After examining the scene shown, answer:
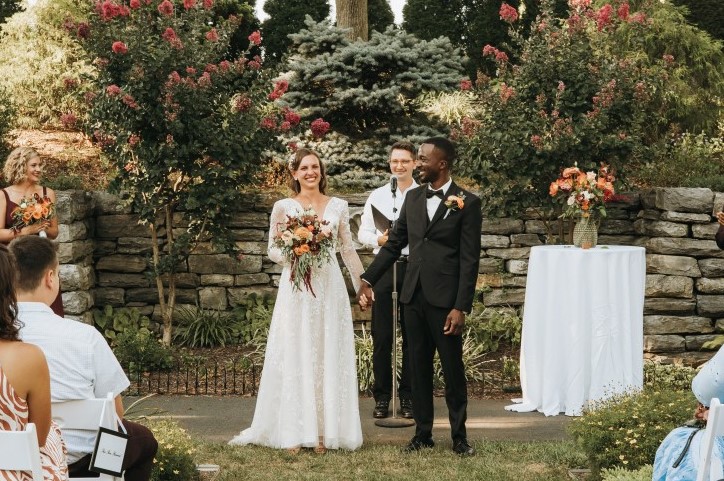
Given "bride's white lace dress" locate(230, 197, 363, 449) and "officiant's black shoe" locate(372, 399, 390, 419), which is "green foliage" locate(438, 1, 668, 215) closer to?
"officiant's black shoe" locate(372, 399, 390, 419)

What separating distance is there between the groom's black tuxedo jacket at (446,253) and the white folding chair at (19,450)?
362cm

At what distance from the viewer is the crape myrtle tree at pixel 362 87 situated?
11.2 m

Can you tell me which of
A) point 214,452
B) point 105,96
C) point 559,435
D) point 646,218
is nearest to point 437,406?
point 559,435

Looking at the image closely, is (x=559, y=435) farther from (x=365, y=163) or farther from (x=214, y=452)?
(x=365, y=163)

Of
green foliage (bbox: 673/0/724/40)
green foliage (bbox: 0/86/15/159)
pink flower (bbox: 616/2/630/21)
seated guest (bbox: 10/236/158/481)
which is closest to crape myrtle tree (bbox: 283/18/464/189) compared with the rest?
pink flower (bbox: 616/2/630/21)

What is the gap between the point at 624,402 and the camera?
5910mm

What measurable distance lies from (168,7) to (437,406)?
4.27m

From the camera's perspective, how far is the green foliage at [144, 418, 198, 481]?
543 cm

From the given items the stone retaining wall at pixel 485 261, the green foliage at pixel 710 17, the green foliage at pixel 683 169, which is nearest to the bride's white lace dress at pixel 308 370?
the stone retaining wall at pixel 485 261

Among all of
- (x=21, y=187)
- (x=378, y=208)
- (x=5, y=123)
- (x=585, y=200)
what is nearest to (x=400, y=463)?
(x=378, y=208)

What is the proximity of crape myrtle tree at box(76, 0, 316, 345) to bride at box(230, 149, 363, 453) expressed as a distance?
8.97 ft

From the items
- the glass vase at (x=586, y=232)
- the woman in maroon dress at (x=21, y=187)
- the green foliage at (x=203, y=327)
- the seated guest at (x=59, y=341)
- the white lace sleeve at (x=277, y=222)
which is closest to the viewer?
the seated guest at (x=59, y=341)

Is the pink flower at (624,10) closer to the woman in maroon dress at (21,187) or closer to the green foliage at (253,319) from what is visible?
the green foliage at (253,319)

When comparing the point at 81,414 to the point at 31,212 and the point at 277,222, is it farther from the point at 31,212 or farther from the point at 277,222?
the point at 31,212
